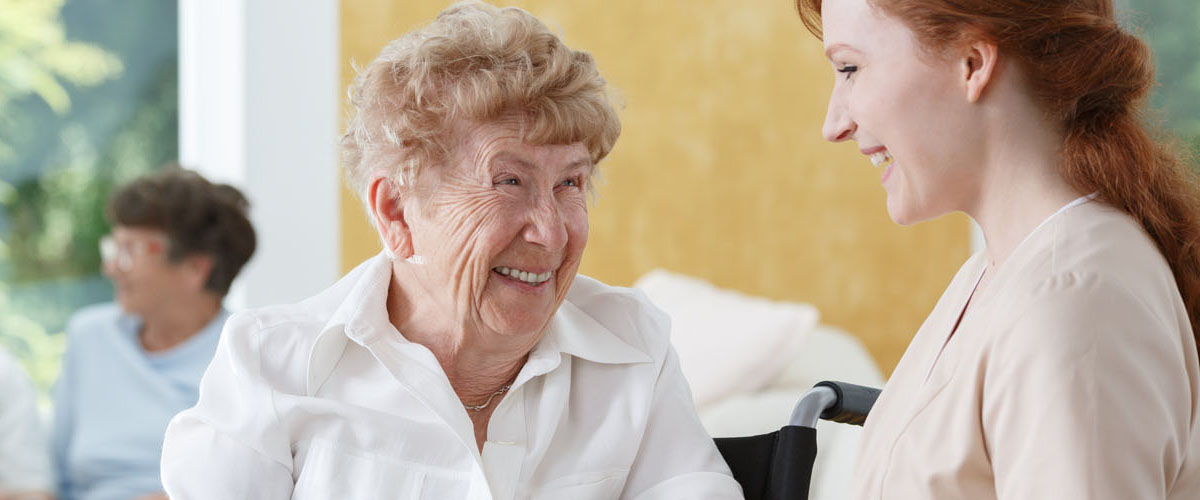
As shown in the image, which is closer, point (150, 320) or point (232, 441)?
point (232, 441)

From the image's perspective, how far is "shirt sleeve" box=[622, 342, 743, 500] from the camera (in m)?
1.64

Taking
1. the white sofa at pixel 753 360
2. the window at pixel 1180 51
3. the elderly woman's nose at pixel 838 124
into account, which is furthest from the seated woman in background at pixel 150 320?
the window at pixel 1180 51

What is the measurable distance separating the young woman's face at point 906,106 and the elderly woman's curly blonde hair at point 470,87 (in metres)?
0.41

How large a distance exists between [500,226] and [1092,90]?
2.48 ft

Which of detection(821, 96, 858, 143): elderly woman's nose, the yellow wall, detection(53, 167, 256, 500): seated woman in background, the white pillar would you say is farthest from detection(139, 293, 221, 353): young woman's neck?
detection(821, 96, 858, 143): elderly woman's nose

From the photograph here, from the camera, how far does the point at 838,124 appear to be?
1382 millimetres

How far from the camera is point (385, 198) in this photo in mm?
1691

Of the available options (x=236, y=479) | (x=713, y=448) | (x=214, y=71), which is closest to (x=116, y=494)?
(x=214, y=71)

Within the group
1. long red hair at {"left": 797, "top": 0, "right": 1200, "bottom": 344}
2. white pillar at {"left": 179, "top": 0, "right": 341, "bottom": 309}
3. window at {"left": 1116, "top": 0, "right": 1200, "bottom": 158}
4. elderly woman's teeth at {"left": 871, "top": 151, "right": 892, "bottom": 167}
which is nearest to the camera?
long red hair at {"left": 797, "top": 0, "right": 1200, "bottom": 344}

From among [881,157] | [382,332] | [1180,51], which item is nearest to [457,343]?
[382,332]

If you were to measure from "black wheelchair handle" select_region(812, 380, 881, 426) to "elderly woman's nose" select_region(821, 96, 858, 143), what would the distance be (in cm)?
35

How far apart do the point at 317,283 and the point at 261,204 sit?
12.6 inches

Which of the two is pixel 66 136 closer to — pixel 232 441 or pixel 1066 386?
pixel 232 441

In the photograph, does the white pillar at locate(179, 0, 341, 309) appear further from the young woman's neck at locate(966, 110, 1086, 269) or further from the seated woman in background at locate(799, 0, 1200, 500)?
the young woman's neck at locate(966, 110, 1086, 269)
